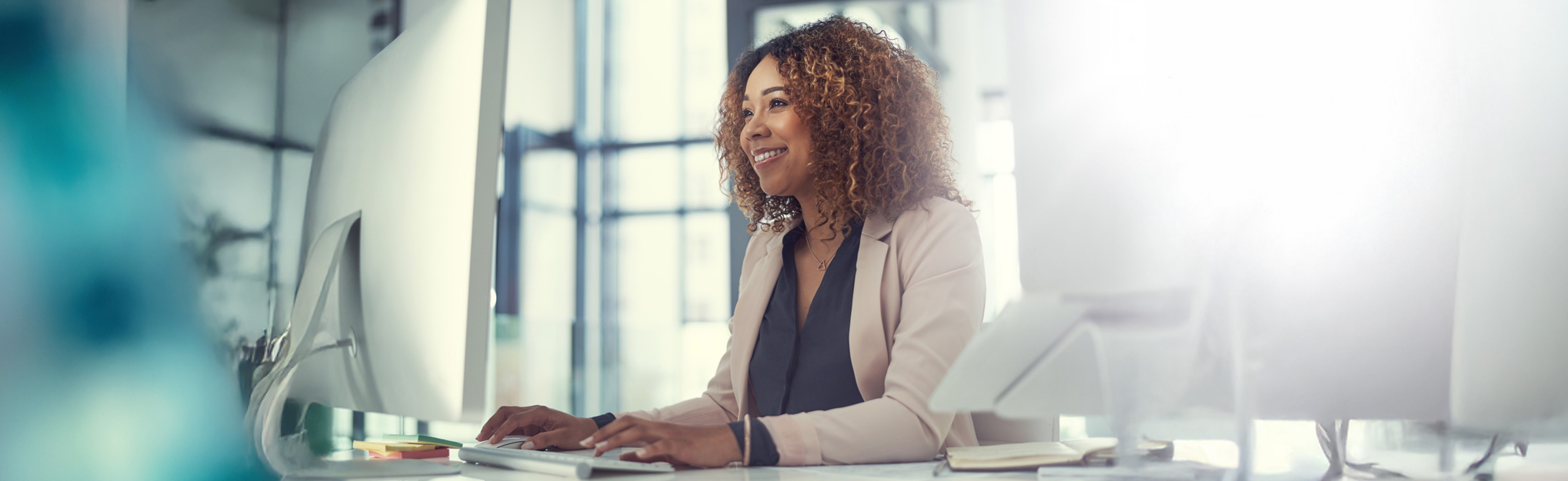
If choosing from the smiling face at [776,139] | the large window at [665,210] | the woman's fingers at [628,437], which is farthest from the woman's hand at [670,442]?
the large window at [665,210]

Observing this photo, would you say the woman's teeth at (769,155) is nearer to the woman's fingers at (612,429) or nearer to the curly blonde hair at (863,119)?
the curly blonde hair at (863,119)

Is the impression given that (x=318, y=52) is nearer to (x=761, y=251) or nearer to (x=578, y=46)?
(x=761, y=251)

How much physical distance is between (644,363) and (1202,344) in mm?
3964

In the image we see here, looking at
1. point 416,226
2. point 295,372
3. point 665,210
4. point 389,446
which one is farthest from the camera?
point 665,210

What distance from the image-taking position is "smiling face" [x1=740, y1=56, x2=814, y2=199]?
1342 millimetres

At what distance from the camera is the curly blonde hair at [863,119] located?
1.27 m

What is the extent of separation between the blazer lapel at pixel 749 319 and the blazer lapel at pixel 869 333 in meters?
0.19

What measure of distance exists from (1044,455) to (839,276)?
0.56 metres

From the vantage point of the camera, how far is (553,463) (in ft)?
2.45

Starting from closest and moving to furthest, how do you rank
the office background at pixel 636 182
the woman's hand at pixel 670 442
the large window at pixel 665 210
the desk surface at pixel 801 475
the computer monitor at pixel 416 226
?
the computer monitor at pixel 416 226, the desk surface at pixel 801 475, the woman's hand at pixel 670 442, the office background at pixel 636 182, the large window at pixel 665 210

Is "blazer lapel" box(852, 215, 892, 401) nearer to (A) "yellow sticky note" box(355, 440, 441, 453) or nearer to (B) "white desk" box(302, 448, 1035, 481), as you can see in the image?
(B) "white desk" box(302, 448, 1035, 481)

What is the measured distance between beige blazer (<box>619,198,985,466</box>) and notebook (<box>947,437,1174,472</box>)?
102 mm

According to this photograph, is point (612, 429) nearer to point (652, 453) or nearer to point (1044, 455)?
point (652, 453)

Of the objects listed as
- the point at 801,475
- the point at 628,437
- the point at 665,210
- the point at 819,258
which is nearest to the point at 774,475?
the point at 801,475
